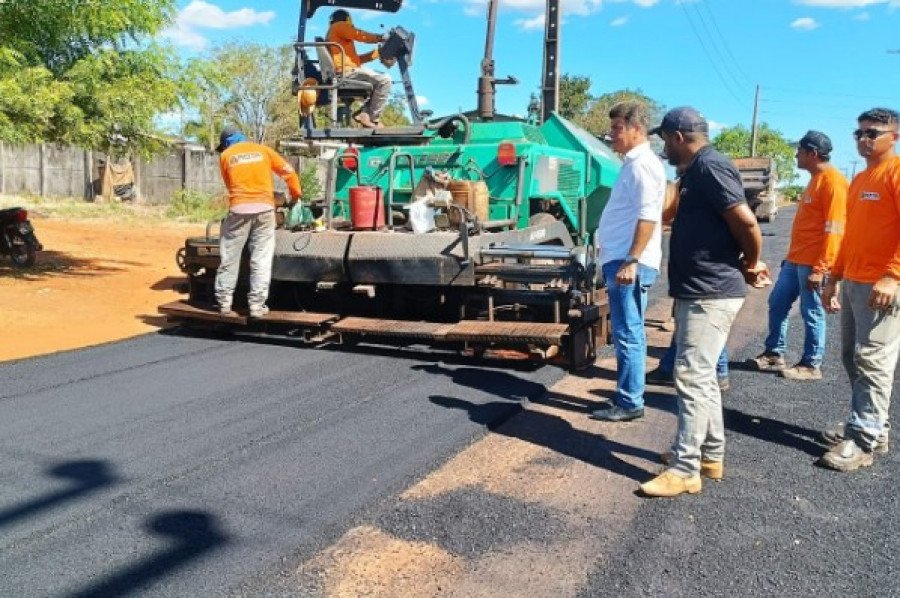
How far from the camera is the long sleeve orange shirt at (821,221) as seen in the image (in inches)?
218

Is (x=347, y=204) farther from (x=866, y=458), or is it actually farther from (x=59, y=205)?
(x=59, y=205)

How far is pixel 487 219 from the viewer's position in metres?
7.34

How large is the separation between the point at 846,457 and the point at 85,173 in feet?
81.0

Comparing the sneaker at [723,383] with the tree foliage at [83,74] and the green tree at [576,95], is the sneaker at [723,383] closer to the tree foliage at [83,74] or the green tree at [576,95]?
the tree foliage at [83,74]

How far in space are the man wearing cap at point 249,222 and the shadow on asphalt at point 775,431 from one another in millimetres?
4054

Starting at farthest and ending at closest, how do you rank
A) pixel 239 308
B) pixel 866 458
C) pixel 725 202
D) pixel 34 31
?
pixel 34 31 → pixel 239 308 → pixel 866 458 → pixel 725 202

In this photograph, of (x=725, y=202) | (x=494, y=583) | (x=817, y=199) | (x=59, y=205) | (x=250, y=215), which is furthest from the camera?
(x=59, y=205)

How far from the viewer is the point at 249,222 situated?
22.9 ft

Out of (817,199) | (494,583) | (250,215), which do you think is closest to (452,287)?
(250,215)

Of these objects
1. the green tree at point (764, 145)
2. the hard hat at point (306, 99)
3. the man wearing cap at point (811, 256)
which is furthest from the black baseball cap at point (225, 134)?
the green tree at point (764, 145)

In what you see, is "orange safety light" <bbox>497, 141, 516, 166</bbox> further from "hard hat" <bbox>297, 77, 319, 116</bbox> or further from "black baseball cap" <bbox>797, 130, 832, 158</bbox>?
"black baseball cap" <bbox>797, 130, 832, 158</bbox>

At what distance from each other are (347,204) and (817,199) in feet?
14.8

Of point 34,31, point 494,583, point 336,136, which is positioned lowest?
point 494,583

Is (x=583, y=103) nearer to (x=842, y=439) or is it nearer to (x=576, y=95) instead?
(x=576, y=95)
